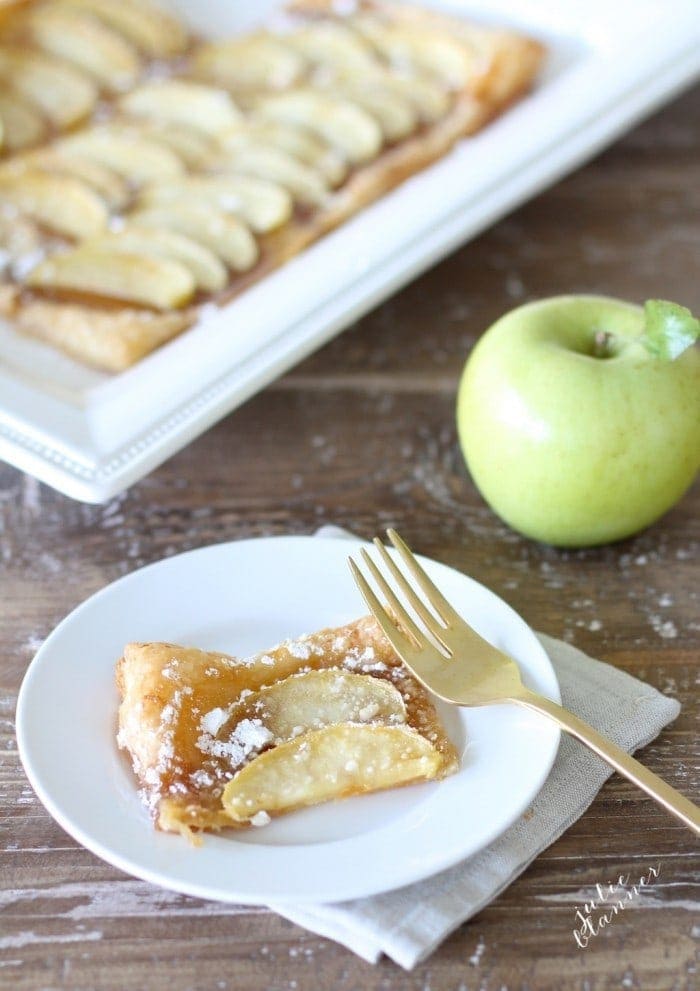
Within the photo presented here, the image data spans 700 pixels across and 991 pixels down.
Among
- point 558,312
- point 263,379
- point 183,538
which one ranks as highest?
point 558,312

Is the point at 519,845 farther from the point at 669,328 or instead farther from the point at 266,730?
the point at 669,328

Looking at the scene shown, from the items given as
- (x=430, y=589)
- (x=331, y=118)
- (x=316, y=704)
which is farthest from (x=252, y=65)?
(x=316, y=704)

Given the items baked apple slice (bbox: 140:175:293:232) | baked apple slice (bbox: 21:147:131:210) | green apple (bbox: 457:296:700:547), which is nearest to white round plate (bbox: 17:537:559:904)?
green apple (bbox: 457:296:700:547)

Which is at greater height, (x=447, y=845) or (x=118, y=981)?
(x=447, y=845)

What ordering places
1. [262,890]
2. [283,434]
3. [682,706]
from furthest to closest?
[283,434]
[682,706]
[262,890]

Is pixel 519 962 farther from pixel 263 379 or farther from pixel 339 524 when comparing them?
pixel 263 379

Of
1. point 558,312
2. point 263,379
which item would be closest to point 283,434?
point 263,379
